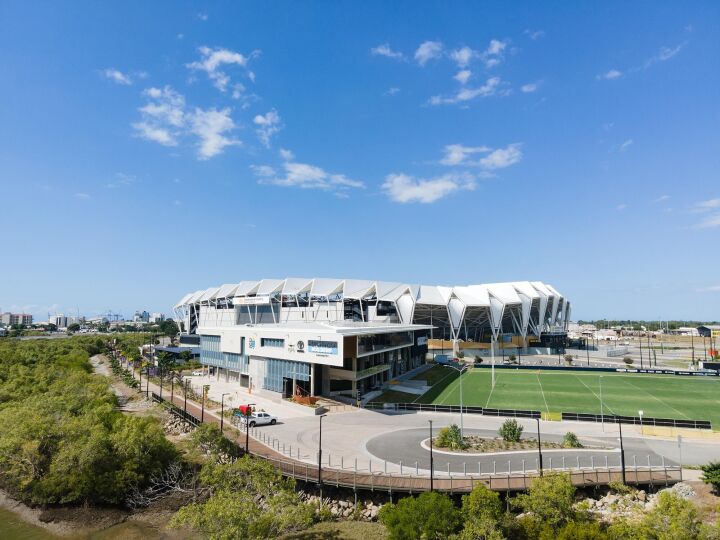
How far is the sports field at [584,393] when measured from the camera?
160 feet

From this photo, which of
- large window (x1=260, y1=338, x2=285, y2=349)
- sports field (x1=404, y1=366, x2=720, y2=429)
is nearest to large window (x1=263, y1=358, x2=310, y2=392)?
large window (x1=260, y1=338, x2=285, y2=349)

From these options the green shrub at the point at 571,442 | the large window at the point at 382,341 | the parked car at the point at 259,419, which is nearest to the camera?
the green shrub at the point at 571,442

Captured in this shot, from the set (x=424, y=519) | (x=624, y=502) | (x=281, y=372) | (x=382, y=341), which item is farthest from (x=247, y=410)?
(x=624, y=502)

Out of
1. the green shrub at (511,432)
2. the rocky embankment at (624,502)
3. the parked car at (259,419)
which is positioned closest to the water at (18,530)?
the parked car at (259,419)

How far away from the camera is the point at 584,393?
5784 cm

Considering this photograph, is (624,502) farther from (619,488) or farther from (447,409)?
(447,409)

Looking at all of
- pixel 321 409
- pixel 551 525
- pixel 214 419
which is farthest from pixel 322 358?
pixel 551 525

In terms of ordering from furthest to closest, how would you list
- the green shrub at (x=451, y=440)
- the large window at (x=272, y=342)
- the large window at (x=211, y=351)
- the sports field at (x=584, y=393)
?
1. the large window at (x=211, y=351)
2. the large window at (x=272, y=342)
3. the sports field at (x=584, y=393)
4. the green shrub at (x=451, y=440)

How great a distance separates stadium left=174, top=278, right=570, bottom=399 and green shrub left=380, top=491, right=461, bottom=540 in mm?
27498

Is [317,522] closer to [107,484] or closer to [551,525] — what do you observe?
[551,525]

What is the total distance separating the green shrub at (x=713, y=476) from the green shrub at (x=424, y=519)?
17.0 m

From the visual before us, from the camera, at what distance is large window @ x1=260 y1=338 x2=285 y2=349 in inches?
2262

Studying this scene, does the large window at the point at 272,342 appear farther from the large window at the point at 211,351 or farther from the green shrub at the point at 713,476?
the green shrub at the point at 713,476

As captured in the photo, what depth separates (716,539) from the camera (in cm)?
1761
